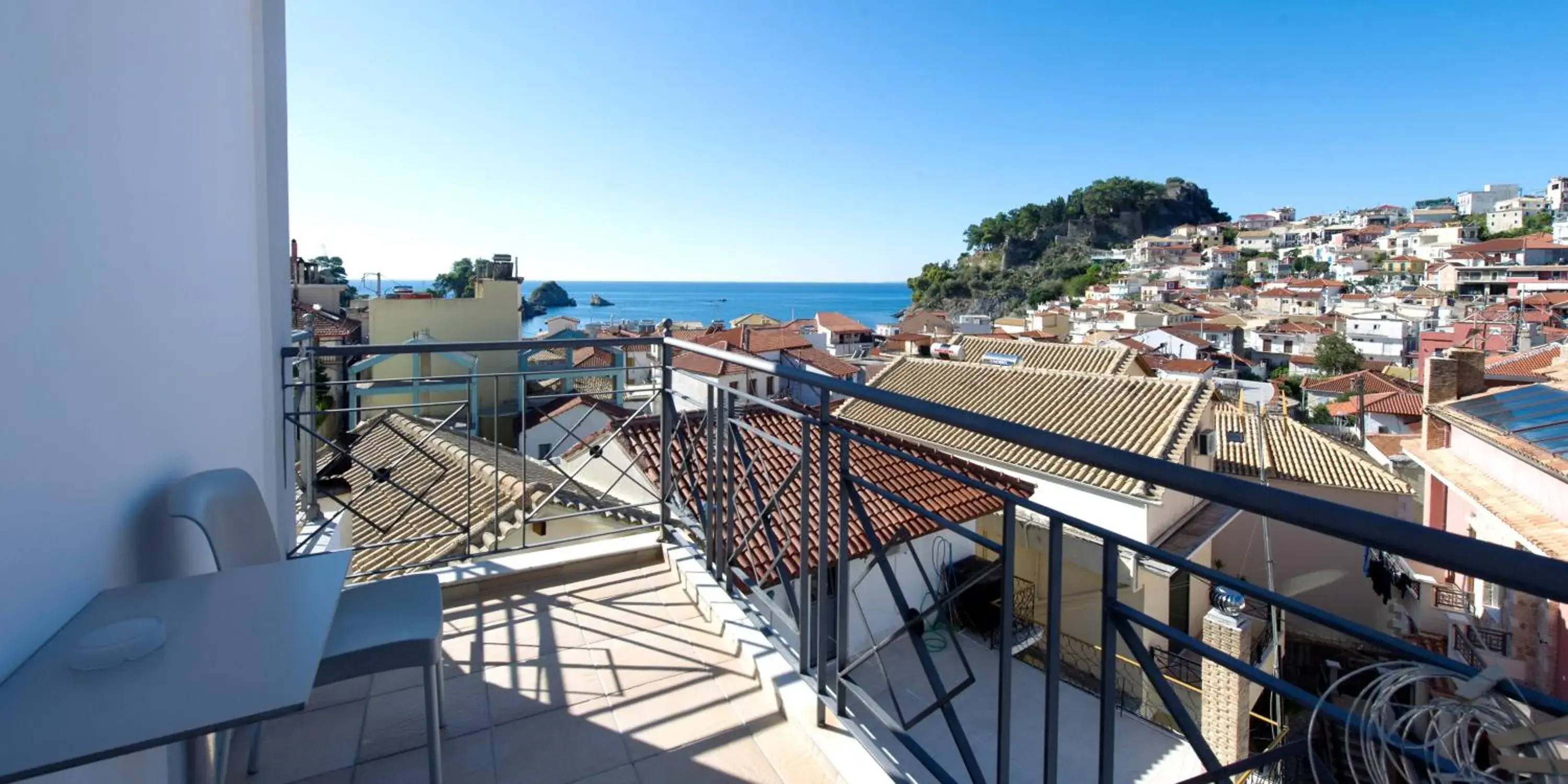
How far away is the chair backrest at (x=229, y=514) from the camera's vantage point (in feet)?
4.21

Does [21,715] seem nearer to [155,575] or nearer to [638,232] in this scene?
[155,575]

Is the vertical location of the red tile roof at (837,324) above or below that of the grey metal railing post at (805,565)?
above

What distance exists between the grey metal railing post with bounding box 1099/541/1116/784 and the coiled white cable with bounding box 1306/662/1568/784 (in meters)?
0.29

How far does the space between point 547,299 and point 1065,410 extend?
8867 cm

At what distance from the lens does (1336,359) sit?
116ft

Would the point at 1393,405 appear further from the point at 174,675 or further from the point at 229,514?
the point at 174,675

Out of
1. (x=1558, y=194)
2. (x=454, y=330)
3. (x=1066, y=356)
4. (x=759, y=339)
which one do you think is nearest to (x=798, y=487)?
(x=454, y=330)

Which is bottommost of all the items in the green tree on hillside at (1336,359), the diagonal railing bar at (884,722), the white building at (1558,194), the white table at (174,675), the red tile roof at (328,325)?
the green tree on hillside at (1336,359)

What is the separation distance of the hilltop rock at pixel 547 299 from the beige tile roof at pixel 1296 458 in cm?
7321

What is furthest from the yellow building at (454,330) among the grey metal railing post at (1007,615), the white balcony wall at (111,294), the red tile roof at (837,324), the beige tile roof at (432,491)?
the red tile roof at (837,324)

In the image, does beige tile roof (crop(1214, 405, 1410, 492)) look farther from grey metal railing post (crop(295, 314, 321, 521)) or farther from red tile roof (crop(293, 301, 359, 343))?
red tile roof (crop(293, 301, 359, 343))

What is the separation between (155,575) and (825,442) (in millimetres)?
1345

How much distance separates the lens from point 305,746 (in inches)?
71.8

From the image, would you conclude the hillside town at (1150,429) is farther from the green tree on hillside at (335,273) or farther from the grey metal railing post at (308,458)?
the green tree on hillside at (335,273)
